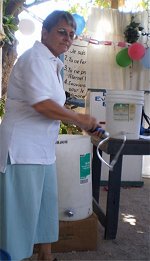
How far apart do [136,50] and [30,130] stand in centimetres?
369

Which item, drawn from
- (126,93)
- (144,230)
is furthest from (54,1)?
(144,230)

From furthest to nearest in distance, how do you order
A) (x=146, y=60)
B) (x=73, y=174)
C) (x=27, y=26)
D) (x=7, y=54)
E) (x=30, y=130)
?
1. (x=7, y=54)
2. (x=146, y=60)
3. (x=27, y=26)
4. (x=73, y=174)
5. (x=30, y=130)

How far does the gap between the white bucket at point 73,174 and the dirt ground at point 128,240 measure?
0.97ft

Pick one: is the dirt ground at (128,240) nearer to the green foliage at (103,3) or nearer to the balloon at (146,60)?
the balloon at (146,60)

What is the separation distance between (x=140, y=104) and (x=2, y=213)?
1.35 meters

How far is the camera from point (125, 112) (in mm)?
2477

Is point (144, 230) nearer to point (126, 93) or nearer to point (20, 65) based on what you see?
point (126, 93)

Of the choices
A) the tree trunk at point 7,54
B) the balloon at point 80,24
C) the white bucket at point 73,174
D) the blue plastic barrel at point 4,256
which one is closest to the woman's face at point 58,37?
the white bucket at point 73,174

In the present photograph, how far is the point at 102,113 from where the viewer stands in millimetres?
4652

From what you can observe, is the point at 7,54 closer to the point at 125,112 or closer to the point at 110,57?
the point at 110,57

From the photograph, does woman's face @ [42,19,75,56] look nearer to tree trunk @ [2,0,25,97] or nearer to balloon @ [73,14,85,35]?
balloon @ [73,14,85,35]

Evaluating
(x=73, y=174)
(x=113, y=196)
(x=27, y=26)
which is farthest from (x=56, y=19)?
(x=27, y=26)

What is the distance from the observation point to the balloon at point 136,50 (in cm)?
491

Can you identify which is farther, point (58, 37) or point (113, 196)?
point (113, 196)
